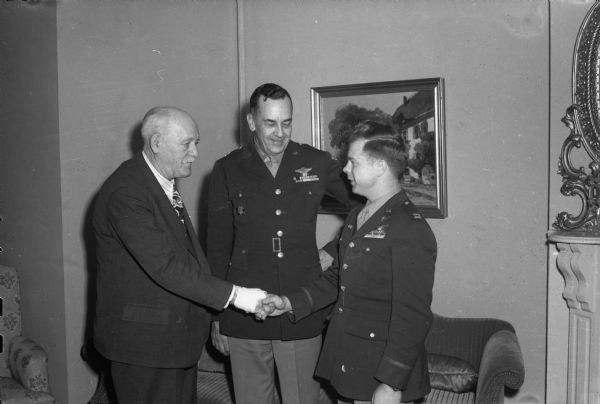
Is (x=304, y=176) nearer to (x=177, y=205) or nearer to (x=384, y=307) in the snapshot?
(x=177, y=205)

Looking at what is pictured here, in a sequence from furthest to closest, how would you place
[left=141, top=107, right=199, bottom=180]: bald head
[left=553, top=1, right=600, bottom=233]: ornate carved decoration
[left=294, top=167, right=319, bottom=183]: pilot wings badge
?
[left=553, top=1, right=600, bottom=233]: ornate carved decoration, [left=294, top=167, right=319, bottom=183]: pilot wings badge, [left=141, top=107, right=199, bottom=180]: bald head

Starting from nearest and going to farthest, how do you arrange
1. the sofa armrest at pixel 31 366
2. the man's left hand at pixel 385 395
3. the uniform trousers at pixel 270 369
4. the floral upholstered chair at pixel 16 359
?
1. the man's left hand at pixel 385 395
2. the uniform trousers at pixel 270 369
3. the floral upholstered chair at pixel 16 359
4. the sofa armrest at pixel 31 366

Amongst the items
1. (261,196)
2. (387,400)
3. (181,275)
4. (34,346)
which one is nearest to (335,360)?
(387,400)

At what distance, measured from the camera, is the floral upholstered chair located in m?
3.27

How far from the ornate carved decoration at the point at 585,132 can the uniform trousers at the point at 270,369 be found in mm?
1708

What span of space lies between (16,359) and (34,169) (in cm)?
117

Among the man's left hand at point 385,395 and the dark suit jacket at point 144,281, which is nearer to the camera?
the man's left hand at point 385,395

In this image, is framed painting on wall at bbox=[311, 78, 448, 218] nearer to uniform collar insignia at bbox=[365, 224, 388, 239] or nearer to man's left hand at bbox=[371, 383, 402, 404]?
uniform collar insignia at bbox=[365, 224, 388, 239]

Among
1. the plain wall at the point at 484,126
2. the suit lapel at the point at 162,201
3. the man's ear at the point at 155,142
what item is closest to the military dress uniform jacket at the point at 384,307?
the suit lapel at the point at 162,201

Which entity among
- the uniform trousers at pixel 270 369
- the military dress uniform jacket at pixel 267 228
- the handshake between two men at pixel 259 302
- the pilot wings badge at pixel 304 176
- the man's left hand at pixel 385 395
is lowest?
the uniform trousers at pixel 270 369

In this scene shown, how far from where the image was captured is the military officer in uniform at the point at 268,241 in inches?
99.4

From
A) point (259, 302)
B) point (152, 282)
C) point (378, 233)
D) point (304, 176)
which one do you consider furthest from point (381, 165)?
point (152, 282)

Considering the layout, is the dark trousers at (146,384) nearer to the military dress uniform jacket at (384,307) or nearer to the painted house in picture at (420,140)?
the military dress uniform jacket at (384,307)

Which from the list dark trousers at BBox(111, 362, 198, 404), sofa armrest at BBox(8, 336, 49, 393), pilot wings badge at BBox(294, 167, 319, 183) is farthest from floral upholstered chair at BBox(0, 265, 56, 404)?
pilot wings badge at BBox(294, 167, 319, 183)
